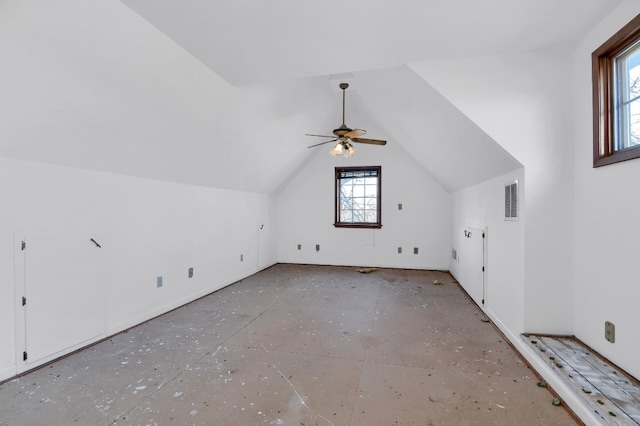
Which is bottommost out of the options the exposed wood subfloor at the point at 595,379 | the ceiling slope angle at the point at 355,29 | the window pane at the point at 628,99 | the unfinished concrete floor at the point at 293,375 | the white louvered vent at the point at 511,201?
the unfinished concrete floor at the point at 293,375

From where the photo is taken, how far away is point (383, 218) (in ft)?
19.5

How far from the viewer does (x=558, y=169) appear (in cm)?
234

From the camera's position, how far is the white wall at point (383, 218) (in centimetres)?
570

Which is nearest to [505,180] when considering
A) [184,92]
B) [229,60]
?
[229,60]

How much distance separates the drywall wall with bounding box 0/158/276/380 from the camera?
2.08m

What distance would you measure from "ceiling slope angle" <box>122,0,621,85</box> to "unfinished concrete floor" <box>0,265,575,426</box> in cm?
239

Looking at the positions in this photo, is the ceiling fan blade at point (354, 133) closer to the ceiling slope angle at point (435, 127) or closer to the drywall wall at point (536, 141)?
the ceiling slope angle at point (435, 127)

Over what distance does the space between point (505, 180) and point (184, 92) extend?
3106 mm

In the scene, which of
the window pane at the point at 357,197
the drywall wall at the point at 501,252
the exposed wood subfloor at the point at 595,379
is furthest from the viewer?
the window pane at the point at 357,197

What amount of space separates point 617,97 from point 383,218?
4150mm

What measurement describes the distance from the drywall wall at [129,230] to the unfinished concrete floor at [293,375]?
35cm

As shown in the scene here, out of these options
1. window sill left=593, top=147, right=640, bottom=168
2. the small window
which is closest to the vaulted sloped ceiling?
window sill left=593, top=147, right=640, bottom=168

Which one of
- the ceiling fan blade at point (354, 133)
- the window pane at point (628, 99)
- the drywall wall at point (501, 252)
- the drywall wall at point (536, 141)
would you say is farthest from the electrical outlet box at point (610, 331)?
the ceiling fan blade at point (354, 133)

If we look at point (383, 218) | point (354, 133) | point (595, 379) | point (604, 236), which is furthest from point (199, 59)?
point (383, 218)
